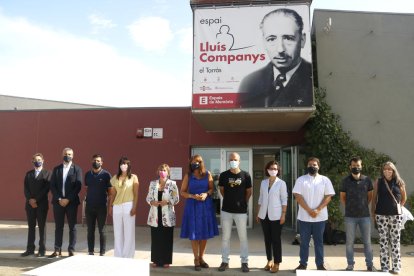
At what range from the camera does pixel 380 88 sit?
8.67 metres

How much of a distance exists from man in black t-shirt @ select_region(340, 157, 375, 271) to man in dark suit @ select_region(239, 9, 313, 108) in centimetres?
184

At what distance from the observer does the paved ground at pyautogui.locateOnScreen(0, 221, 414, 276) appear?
5.55 metres

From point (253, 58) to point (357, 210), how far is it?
3411 millimetres

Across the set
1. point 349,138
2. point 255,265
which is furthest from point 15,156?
point 349,138

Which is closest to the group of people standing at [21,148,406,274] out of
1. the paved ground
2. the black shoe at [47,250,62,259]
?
the paved ground

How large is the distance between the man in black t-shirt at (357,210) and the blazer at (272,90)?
1777 millimetres

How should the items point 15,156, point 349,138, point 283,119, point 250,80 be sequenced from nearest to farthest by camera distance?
point 250,80
point 283,119
point 349,138
point 15,156

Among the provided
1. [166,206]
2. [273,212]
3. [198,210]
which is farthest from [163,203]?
[273,212]

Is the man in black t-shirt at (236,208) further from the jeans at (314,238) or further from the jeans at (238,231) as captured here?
the jeans at (314,238)

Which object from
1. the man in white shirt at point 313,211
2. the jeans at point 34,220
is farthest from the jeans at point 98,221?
the man in white shirt at point 313,211

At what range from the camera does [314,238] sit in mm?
5422

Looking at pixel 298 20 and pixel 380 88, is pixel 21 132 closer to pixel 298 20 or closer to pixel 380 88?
pixel 298 20

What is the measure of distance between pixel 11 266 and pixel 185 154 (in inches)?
210

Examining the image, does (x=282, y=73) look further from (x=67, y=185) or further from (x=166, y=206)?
(x=67, y=185)
